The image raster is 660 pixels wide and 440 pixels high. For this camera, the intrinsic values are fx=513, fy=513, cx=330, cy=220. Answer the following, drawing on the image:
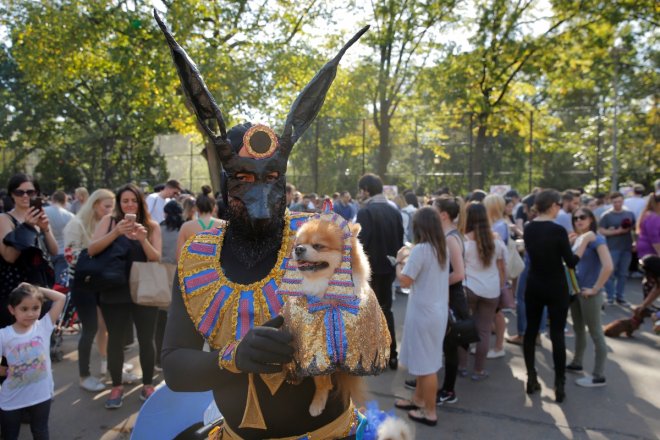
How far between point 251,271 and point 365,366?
555 millimetres

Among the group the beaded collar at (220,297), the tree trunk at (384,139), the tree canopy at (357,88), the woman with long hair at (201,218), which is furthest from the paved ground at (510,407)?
the tree trunk at (384,139)

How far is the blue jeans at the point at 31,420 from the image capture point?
3789 millimetres

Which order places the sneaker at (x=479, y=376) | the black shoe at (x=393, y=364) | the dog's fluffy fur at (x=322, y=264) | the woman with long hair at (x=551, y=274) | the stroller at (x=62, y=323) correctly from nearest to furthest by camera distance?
the dog's fluffy fur at (x=322, y=264) < the woman with long hair at (x=551, y=274) < the sneaker at (x=479, y=376) < the black shoe at (x=393, y=364) < the stroller at (x=62, y=323)

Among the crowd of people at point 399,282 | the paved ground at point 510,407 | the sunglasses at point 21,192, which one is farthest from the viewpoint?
the paved ground at point 510,407

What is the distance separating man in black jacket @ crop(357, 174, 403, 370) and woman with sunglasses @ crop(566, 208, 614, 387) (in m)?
2.12

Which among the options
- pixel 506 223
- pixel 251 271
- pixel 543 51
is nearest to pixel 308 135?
pixel 543 51

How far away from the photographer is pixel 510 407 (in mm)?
5273

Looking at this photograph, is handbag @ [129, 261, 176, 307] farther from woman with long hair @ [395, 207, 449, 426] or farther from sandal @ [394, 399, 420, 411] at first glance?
sandal @ [394, 399, 420, 411]

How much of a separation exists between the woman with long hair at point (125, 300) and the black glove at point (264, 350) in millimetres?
3926

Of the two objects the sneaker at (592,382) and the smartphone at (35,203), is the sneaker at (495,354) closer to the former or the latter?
the sneaker at (592,382)

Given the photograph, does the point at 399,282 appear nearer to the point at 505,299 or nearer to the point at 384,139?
the point at 505,299

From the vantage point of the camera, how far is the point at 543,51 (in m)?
18.0

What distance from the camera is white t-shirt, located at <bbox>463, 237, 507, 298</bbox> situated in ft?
19.7

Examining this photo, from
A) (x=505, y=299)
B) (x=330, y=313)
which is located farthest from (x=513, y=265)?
(x=330, y=313)
